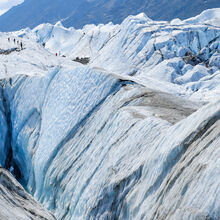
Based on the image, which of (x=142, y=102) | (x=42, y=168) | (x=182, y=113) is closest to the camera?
(x=182, y=113)

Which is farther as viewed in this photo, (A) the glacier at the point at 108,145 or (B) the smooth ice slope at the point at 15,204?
(B) the smooth ice slope at the point at 15,204

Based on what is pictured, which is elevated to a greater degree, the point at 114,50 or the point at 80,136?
the point at 80,136

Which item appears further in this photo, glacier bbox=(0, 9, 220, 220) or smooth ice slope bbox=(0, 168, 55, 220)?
smooth ice slope bbox=(0, 168, 55, 220)

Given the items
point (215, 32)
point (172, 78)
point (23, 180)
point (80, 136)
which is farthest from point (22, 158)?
point (215, 32)

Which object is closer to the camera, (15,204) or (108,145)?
(15,204)

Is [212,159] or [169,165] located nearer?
[212,159]

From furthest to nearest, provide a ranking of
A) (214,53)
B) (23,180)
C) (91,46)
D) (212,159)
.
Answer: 1. (91,46)
2. (214,53)
3. (23,180)
4. (212,159)

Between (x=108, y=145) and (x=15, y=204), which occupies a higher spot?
(x=15, y=204)

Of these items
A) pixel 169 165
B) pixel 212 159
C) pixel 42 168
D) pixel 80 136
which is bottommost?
pixel 42 168

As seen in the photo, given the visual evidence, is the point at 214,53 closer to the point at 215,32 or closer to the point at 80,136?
the point at 215,32

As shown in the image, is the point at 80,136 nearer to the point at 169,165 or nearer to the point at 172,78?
the point at 169,165
